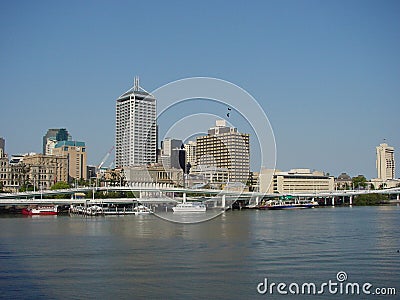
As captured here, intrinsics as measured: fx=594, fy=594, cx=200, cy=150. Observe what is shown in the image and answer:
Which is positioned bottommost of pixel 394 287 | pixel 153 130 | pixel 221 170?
pixel 394 287

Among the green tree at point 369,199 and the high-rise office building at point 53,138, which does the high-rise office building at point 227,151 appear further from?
the high-rise office building at point 53,138

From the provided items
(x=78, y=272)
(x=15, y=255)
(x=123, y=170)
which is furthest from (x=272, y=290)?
(x=123, y=170)

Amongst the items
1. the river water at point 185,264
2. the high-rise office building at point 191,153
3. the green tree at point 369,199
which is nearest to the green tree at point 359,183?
the green tree at point 369,199

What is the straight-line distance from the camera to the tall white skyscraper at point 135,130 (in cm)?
5750

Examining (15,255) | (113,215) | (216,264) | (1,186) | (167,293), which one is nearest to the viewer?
(167,293)

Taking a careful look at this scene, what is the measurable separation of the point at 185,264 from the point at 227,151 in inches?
1529

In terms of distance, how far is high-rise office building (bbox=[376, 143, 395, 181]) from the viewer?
95.2 metres

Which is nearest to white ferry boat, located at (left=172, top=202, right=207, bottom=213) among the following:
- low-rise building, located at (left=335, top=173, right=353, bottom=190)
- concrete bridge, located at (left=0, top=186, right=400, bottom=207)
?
concrete bridge, located at (left=0, top=186, right=400, bottom=207)

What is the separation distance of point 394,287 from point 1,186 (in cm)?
4345

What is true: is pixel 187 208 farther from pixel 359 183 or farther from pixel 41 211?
pixel 359 183

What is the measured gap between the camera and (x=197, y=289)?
9.41 m

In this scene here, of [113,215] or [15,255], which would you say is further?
[113,215]

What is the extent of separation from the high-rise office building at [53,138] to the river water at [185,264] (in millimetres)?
76802

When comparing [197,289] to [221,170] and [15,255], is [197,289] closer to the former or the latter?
[15,255]
